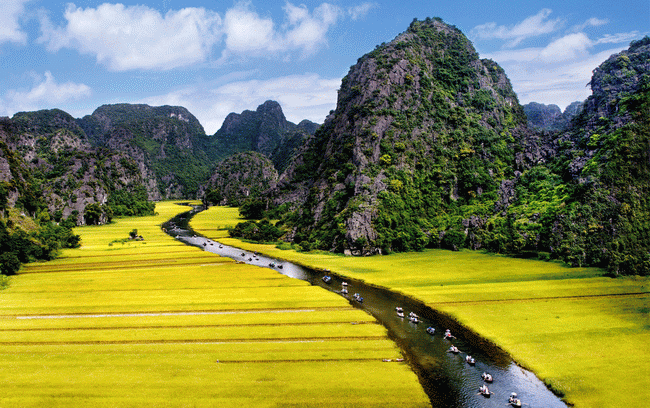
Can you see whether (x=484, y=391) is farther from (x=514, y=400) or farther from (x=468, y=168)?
(x=468, y=168)

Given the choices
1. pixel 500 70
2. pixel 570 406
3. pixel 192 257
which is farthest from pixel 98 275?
pixel 500 70

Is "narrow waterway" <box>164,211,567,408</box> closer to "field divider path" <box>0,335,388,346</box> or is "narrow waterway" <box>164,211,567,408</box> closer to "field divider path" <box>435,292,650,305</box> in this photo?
"field divider path" <box>435,292,650,305</box>

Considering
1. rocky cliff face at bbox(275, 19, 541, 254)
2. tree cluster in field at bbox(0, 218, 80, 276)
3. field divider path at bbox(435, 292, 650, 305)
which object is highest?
rocky cliff face at bbox(275, 19, 541, 254)

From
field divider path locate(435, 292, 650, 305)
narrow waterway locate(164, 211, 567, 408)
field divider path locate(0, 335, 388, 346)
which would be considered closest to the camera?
narrow waterway locate(164, 211, 567, 408)

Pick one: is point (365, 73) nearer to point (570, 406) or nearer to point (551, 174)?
point (551, 174)

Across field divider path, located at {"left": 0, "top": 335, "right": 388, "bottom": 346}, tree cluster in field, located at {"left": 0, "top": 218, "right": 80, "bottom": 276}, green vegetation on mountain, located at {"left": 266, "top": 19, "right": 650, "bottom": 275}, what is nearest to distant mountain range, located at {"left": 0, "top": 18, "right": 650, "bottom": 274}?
green vegetation on mountain, located at {"left": 266, "top": 19, "right": 650, "bottom": 275}

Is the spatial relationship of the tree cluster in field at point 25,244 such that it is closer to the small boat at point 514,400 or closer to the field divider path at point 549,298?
the field divider path at point 549,298
